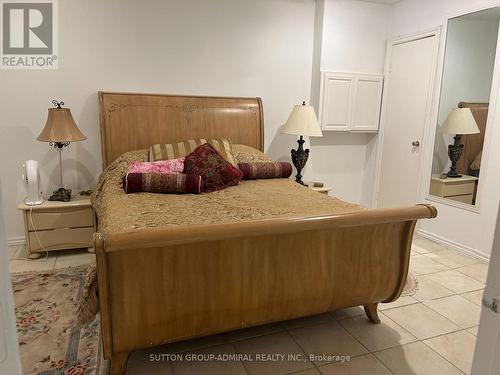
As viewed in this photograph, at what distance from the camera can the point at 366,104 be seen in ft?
14.1

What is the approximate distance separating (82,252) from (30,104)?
1.39 metres

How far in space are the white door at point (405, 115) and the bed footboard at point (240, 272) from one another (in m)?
2.25

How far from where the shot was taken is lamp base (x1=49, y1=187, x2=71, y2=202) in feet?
10.4

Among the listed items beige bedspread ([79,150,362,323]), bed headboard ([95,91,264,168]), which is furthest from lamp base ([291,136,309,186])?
beige bedspread ([79,150,362,323])

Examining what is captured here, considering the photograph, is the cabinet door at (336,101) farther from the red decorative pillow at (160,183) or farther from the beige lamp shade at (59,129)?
the beige lamp shade at (59,129)

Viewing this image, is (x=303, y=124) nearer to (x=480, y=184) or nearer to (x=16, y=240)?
(x=480, y=184)

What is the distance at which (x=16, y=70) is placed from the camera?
3.21 m

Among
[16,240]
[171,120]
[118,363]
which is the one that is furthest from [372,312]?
[16,240]

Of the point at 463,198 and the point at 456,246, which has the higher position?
the point at 463,198

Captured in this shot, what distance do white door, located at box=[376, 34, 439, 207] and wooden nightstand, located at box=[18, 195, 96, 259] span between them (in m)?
3.27

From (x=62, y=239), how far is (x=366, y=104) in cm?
347

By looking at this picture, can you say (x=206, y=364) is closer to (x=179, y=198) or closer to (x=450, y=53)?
(x=179, y=198)

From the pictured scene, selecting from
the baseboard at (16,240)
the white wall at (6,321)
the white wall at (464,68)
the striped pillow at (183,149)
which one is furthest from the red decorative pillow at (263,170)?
the white wall at (6,321)

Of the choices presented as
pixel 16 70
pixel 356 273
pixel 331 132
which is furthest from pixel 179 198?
pixel 331 132
